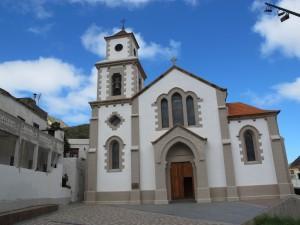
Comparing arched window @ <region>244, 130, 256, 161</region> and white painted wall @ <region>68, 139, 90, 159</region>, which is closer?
arched window @ <region>244, 130, 256, 161</region>

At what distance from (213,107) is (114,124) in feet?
27.0

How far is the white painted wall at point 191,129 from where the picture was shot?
21.7m

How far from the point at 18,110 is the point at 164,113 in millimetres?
10951

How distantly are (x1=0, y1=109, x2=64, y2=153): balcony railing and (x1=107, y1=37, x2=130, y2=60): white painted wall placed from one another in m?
10.5

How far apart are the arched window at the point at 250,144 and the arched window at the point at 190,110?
412 centimetres

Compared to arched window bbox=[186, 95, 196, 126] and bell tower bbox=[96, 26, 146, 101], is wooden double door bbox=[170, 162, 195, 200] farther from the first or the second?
bell tower bbox=[96, 26, 146, 101]

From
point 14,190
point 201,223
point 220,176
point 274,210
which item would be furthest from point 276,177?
point 14,190

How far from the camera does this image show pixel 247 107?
2423 cm

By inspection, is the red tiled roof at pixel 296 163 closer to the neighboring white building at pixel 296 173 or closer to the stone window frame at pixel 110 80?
the neighboring white building at pixel 296 173

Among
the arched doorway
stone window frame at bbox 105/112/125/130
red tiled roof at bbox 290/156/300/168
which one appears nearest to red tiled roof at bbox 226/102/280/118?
the arched doorway

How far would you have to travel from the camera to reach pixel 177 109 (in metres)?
24.0

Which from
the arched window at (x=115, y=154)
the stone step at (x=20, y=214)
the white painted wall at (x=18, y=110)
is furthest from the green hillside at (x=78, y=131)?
the stone step at (x=20, y=214)

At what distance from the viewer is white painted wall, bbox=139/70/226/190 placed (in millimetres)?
21672

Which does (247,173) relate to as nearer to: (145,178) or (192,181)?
(192,181)
